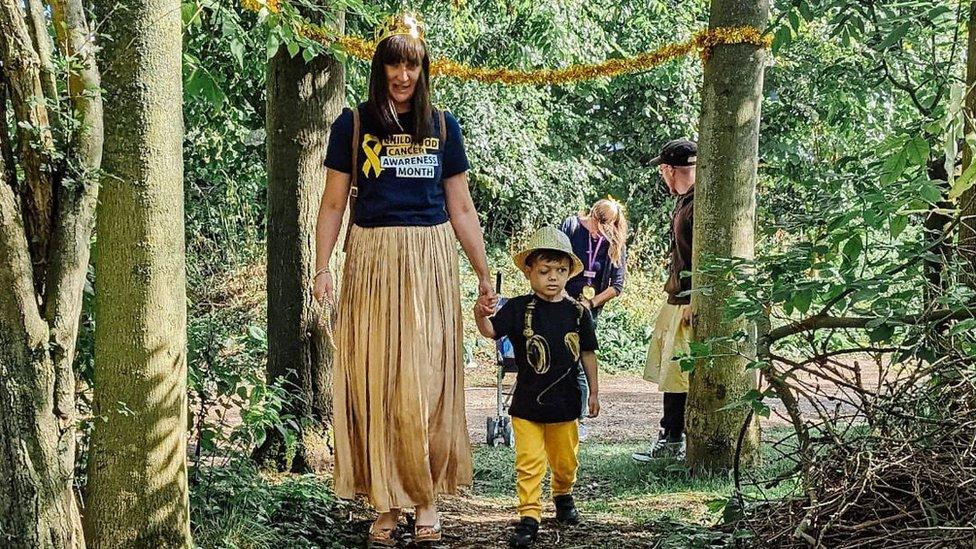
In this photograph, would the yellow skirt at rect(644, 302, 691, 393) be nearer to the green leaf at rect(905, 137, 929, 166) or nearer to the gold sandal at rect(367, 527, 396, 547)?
the gold sandal at rect(367, 527, 396, 547)

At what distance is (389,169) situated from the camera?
15.9 ft

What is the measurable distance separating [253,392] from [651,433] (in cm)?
532

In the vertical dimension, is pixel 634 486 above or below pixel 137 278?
below

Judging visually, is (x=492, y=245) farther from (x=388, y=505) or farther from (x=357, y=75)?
(x=388, y=505)

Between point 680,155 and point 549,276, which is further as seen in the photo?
point 680,155

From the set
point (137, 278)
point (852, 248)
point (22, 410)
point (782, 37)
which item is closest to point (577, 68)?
point (782, 37)

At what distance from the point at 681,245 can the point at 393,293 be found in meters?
2.75

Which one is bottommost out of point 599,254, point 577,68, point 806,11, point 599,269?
point 599,269

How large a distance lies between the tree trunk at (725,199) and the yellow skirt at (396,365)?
6.02ft

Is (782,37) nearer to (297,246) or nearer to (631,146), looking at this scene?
(297,246)

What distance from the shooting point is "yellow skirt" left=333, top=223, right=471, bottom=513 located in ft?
15.9

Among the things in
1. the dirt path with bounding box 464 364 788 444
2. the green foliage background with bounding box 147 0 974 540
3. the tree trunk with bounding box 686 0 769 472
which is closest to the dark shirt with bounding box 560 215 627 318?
the green foliage background with bounding box 147 0 974 540

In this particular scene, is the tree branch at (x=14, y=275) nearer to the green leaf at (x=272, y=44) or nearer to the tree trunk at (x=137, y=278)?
the tree trunk at (x=137, y=278)

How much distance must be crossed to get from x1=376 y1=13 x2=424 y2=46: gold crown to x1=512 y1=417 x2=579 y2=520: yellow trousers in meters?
1.84
